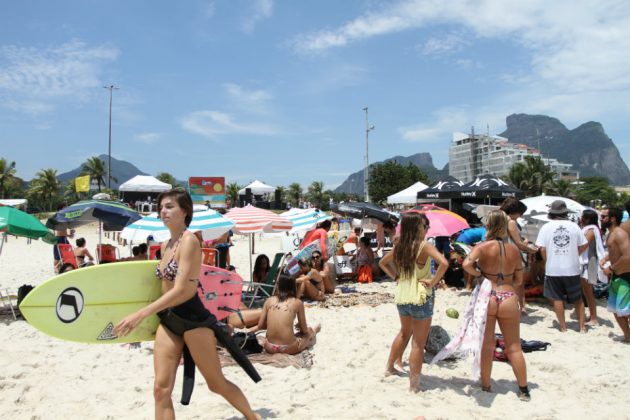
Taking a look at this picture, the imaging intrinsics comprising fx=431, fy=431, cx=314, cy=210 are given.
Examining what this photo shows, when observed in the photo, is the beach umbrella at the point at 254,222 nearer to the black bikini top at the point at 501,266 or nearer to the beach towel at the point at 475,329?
the beach towel at the point at 475,329

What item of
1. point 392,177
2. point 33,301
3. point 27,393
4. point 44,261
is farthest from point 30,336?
point 392,177

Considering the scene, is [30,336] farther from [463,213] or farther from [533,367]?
[463,213]

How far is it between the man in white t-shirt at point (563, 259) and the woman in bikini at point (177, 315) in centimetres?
467

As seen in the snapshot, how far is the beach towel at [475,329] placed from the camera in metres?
3.48

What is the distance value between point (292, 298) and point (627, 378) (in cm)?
326

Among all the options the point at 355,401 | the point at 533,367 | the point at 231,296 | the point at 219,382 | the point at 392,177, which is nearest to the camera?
the point at 219,382

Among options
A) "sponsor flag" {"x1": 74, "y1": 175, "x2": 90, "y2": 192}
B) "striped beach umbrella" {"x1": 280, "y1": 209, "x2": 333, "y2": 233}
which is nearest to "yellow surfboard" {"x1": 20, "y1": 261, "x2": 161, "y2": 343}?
"striped beach umbrella" {"x1": 280, "y1": 209, "x2": 333, "y2": 233}

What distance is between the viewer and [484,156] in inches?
6294

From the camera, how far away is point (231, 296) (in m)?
3.62

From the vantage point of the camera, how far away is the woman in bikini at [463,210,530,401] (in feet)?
11.2

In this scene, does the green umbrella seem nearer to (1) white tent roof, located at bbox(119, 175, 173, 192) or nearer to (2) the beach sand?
(2) the beach sand

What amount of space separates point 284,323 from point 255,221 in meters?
3.44

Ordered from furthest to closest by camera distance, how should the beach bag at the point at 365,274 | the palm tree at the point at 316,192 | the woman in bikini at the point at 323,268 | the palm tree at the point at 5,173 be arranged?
the palm tree at the point at 316,192 → the palm tree at the point at 5,173 → the beach bag at the point at 365,274 → the woman in bikini at the point at 323,268

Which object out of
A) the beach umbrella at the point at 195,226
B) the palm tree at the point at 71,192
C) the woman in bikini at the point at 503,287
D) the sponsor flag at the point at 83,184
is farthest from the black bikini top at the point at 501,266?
the palm tree at the point at 71,192
